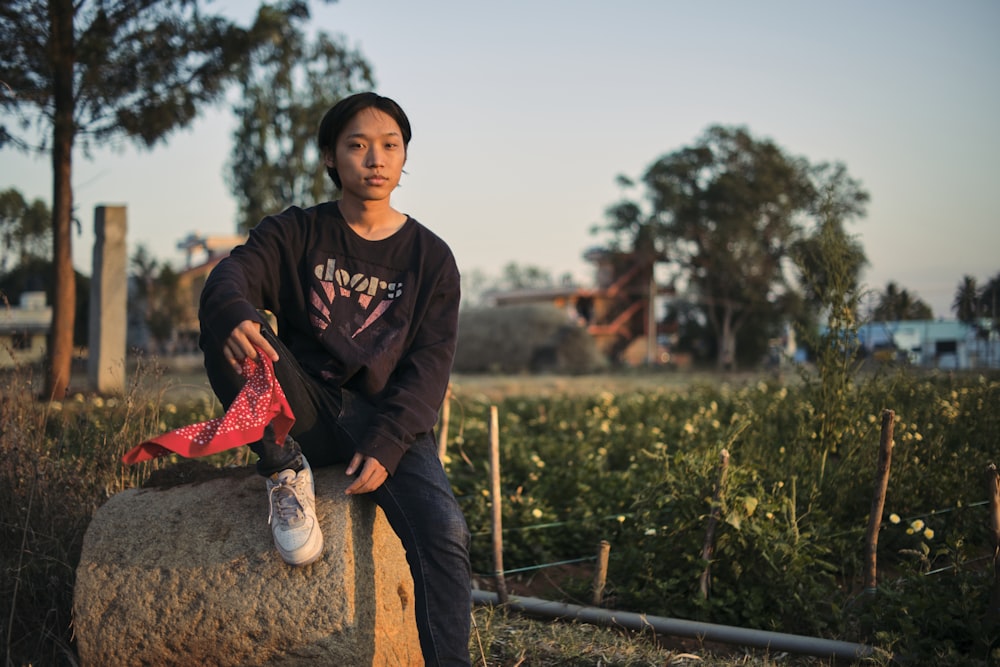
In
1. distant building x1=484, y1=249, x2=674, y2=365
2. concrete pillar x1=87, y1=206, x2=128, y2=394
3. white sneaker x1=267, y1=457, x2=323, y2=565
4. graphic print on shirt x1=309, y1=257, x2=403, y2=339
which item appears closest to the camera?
white sneaker x1=267, y1=457, x2=323, y2=565

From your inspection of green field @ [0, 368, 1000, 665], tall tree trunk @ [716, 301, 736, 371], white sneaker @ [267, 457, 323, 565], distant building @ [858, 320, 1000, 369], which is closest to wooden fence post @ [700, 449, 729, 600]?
green field @ [0, 368, 1000, 665]

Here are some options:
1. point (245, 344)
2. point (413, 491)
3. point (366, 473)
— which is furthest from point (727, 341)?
point (245, 344)

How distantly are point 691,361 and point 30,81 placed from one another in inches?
1093

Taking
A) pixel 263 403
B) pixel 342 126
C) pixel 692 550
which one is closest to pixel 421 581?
pixel 263 403

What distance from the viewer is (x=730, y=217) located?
1174 inches

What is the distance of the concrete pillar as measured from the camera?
917 cm

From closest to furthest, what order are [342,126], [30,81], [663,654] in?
[342,126] < [663,654] < [30,81]

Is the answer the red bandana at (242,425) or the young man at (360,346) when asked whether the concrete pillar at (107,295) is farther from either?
the red bandana at (242,425)

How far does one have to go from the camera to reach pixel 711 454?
4480 millimetres

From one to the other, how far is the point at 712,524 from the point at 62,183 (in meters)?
7.74

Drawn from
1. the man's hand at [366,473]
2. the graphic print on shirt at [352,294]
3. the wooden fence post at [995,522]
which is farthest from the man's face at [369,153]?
the wooden fence post at [995,522]

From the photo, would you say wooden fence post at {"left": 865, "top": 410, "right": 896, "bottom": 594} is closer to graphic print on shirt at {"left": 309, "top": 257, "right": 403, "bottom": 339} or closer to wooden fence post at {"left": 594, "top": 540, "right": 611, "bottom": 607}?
wooden fence post at {"left": 594, "top": 540, "right": 611, "bottom": 607}

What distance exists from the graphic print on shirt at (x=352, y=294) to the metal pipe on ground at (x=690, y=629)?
159 cm

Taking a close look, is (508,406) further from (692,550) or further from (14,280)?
(14,280)
